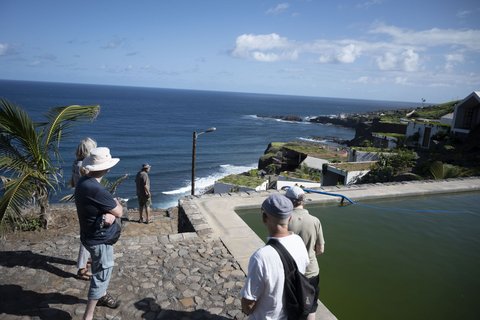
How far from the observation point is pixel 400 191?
404 inches

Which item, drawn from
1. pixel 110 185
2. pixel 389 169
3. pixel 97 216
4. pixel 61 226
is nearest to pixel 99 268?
pixel 97 216

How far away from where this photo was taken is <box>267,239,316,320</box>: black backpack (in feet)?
8.32

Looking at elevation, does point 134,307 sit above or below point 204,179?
above

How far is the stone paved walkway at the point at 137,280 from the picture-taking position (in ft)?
13.4

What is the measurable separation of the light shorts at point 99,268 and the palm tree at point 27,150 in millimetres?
2544

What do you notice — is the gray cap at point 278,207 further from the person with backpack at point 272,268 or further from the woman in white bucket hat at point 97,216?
the woman in white bucket hat at point 97,216

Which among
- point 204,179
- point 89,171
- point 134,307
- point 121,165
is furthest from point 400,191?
point 121,165

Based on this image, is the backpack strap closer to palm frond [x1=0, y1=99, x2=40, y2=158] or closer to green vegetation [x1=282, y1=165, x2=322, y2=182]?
palm frond [x1=0, y1=99, x2=40, y2=158]

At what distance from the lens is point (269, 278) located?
2488 mm

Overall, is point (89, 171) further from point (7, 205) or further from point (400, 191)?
point (400, 191)

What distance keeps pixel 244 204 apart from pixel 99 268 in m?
4.98

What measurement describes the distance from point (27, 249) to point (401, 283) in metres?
6.29

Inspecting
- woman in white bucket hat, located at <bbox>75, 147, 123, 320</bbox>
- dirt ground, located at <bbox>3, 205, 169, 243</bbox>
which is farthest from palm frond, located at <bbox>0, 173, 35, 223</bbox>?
woman in white bucket hat, located at <bbox>75, 147, 123, 320</bbox>

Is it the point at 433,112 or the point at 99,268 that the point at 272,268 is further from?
the point at 433,112
